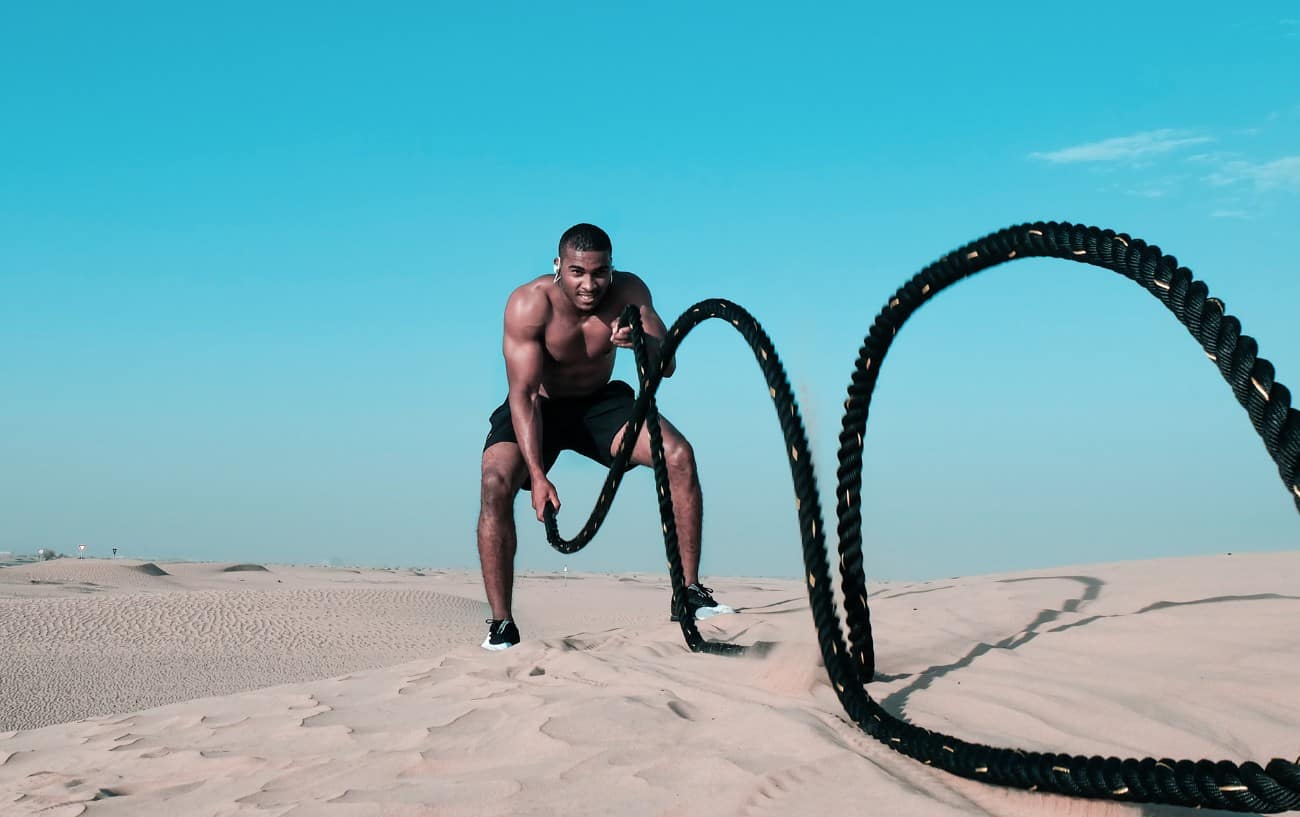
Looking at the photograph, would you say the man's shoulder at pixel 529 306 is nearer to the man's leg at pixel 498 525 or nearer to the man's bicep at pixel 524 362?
the man's bicep at pixel 524 362

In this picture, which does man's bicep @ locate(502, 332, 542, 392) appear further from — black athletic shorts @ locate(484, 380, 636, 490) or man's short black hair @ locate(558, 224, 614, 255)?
man's short black hair @ locate(558, 224, 614, 255)

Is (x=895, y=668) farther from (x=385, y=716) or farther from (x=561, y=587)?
(x=561, y=587)

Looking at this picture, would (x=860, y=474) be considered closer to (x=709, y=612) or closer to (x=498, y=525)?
(x=709, y=612)

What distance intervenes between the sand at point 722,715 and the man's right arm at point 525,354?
1206 millimetres

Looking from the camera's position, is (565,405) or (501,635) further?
(565,405)

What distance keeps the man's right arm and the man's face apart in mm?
204

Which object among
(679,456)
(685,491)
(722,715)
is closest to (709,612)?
(685,491)

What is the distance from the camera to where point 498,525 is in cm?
530

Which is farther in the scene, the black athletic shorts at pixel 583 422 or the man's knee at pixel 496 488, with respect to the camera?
the black athletic shorts at pixel 583 422

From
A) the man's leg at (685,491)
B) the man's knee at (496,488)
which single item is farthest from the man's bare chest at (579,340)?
the man's knee at (496,488)

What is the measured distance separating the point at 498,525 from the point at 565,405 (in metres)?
0.88

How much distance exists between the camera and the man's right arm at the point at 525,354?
538 cm

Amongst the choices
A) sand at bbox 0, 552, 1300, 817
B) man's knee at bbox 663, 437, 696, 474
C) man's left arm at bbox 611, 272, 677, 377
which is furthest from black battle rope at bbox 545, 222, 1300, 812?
man's knee at bbox 663, 437, 696, 474

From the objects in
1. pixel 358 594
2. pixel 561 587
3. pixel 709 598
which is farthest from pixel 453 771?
pixel 561 587
